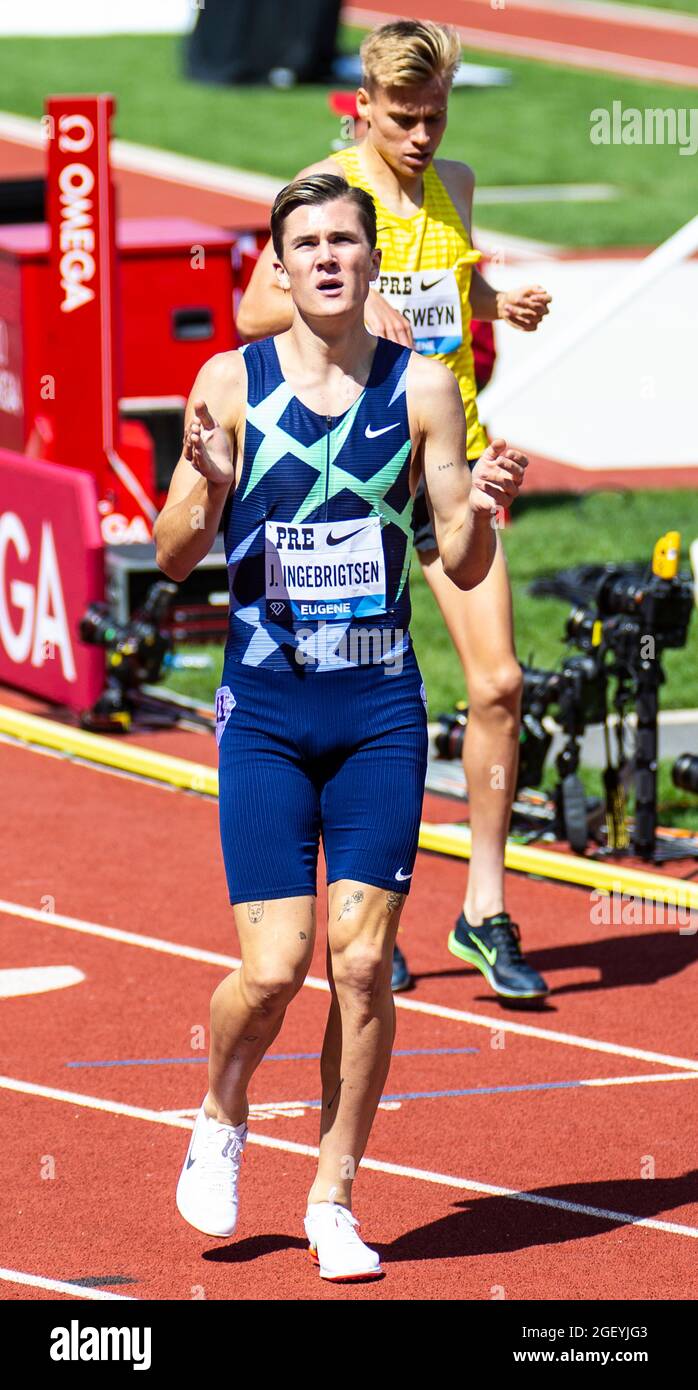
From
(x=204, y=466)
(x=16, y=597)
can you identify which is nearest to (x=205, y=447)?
(x=204, y=466)

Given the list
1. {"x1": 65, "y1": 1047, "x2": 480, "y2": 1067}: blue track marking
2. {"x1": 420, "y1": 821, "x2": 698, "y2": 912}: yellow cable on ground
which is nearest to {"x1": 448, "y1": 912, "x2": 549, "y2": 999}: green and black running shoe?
{"x1": 65, "y1": 1047, "x2": 480, "y2": 1067}: blue track marking

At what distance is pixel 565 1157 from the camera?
585cm

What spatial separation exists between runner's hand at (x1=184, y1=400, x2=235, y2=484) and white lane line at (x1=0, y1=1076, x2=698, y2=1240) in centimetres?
182

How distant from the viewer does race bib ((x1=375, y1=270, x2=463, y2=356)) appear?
261 inches

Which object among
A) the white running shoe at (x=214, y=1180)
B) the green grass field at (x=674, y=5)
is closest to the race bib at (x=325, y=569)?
the white running shoe at (x=214, y=1180)

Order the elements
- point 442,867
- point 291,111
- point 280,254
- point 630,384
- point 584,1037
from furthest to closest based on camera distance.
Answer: point 291,111 < point 630,384 < point 442,867 < point 584,1037 < point 280,254

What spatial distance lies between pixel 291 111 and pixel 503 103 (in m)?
3.28

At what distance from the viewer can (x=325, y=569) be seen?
487cm

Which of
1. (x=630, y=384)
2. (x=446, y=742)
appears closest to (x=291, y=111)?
(x=630, y=384)

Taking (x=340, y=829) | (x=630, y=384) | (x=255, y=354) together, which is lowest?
(x=630, y=384)

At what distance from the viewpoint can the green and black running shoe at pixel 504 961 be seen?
6.91 m

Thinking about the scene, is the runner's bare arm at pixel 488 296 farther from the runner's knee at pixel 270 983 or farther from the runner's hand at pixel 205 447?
the runner's knee at pixel 270 983

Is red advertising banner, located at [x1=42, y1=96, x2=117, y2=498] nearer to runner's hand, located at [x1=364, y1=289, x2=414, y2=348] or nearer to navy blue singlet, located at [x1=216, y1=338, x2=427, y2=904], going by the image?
runner's hand, located at [x1=364, y1=289, x2=414, y2=348]

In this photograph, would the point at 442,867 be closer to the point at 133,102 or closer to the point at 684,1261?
the point at 684,1261
